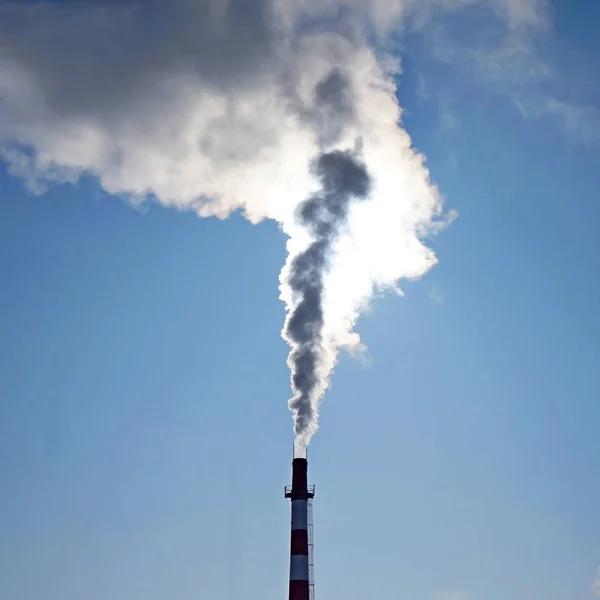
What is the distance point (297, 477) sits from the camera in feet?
116

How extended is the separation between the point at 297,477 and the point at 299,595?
4936mm

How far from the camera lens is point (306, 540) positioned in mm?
33969

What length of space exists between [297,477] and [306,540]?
2.73m

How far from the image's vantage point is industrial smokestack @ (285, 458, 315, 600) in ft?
109

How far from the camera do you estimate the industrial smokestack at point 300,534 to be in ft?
109

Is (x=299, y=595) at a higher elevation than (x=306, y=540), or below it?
below

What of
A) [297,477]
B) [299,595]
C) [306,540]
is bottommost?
[299,595]

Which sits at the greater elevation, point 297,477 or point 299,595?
point 297,477

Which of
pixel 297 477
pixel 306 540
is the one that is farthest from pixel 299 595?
pixel 297 477

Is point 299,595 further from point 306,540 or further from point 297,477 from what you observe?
point 297,477

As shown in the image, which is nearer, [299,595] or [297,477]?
[299,595]

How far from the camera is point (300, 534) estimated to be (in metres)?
34.0

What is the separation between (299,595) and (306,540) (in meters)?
2.25
